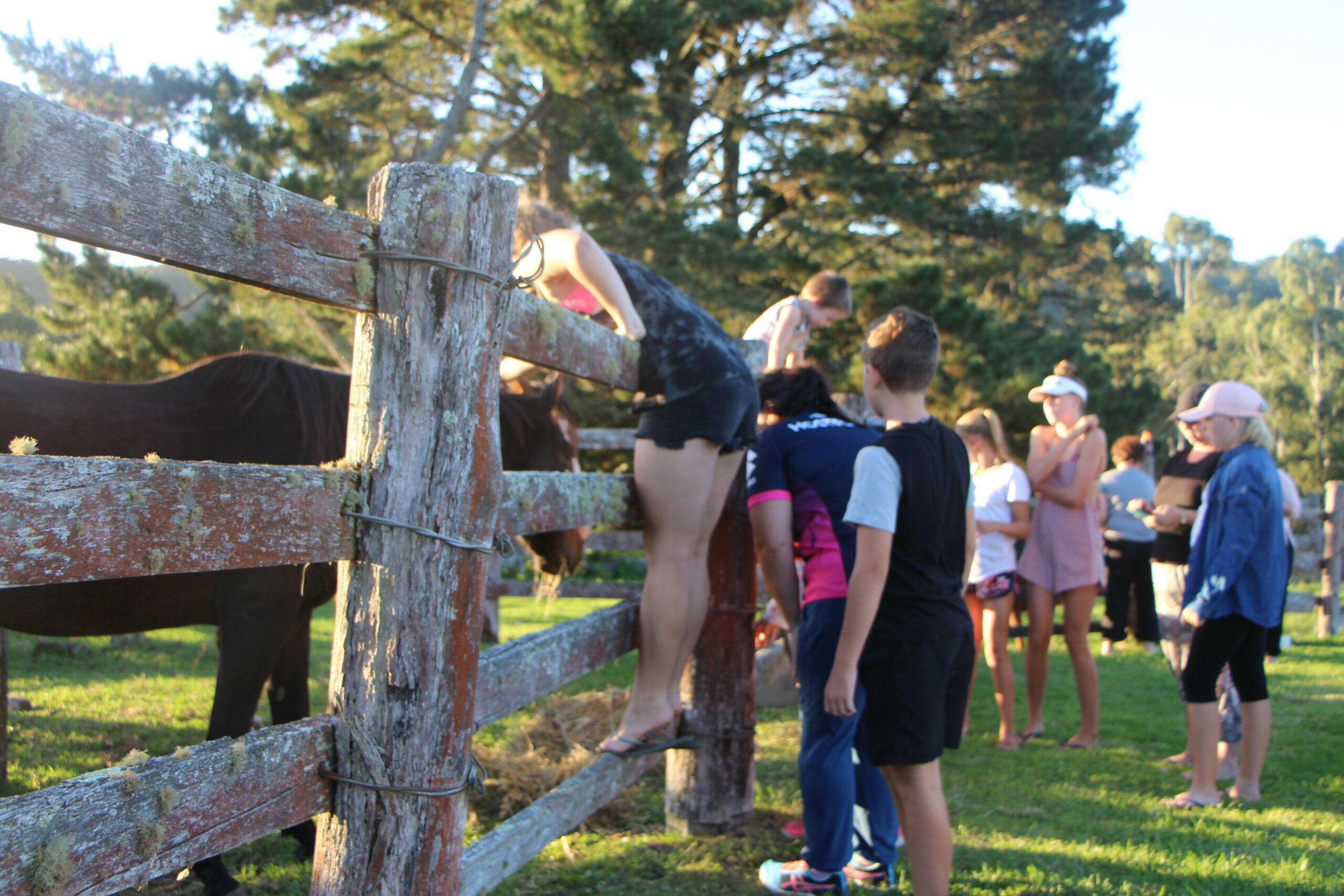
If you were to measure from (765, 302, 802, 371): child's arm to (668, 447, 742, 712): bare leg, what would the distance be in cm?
168

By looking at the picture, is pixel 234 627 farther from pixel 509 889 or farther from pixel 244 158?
pixel 244 158

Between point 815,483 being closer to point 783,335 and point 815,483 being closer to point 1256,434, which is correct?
point 783,335

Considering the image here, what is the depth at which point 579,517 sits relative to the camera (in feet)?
8.93

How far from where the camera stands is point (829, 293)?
5.18m

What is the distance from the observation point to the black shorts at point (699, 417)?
303 cm

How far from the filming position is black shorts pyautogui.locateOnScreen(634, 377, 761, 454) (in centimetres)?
303

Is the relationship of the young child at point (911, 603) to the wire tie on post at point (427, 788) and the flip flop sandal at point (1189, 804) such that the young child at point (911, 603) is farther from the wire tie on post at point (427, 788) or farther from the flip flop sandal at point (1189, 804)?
the flip flop sandal at point (1189, 804)

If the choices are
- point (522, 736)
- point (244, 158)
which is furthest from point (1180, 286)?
point (522, 736)

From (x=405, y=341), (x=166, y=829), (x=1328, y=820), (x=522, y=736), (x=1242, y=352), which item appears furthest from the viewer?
(x=1242, y=352)

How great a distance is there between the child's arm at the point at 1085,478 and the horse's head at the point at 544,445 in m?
2.88

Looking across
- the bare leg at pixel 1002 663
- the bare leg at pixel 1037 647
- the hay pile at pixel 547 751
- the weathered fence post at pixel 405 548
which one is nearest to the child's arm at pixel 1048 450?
the bare leg at pixel 1037 647

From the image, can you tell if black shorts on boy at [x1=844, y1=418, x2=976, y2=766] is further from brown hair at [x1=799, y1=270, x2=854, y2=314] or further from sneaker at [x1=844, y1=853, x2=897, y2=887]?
brown hair at [x1=799, y1=270, x2=854, y2=314]

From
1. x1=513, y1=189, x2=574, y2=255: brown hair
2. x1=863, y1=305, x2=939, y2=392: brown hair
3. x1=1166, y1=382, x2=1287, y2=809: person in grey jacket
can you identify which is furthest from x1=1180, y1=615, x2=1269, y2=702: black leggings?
x1=513, y1=189, x2=574, y2=255: brown hair

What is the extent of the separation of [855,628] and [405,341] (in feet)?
4.89
